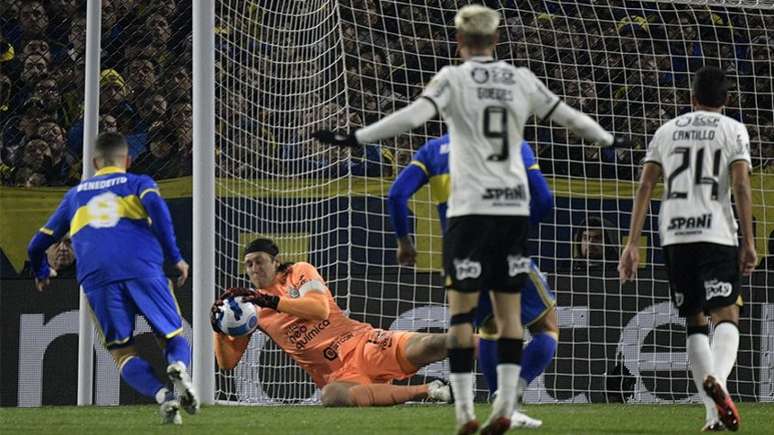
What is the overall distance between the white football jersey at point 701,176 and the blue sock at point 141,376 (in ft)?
9.58

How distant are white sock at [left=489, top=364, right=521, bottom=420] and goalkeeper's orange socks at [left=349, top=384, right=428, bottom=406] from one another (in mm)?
3399

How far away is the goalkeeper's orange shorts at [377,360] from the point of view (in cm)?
939

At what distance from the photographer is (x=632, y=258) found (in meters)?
6.87

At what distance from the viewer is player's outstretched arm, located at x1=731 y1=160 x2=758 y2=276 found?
22.7 feet

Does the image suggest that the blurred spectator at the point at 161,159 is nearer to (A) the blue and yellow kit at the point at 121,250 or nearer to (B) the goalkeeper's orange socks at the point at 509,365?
(A) the blue and yellow kit at the point at 121,250

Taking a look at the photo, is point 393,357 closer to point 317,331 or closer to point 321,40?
point 317,331

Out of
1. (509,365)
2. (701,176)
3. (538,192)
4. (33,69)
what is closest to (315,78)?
(33,69)

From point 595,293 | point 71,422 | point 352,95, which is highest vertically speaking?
point 352,95

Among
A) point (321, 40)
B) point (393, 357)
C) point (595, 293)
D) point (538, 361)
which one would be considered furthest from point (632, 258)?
point (321, 40)

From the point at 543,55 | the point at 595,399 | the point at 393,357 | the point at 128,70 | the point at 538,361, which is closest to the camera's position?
the point at 538,361

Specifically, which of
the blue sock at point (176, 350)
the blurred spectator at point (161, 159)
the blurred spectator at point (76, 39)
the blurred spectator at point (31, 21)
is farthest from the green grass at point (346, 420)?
the blurred spectator at point (31, 21)

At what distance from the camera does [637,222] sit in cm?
703

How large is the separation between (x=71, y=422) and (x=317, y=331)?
2.18 meters

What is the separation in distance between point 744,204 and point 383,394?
321 cm
